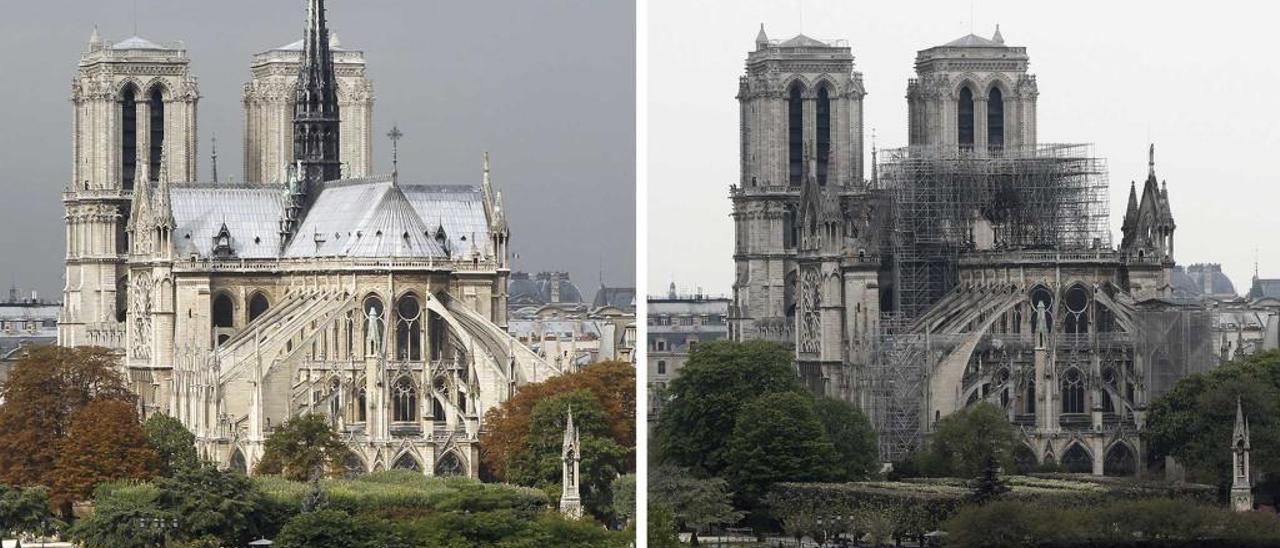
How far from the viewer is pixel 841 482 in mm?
65625

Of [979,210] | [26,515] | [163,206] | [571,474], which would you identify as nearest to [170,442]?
[571,474]

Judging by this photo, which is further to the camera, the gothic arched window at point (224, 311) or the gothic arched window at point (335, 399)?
the gothic arched window at point (224, 311)

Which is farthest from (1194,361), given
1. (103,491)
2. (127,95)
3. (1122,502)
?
(127,95)

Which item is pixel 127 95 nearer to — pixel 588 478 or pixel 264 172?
pixel 264 172

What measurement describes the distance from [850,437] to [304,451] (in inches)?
389

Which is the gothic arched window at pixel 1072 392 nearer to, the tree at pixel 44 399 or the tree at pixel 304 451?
the tree at pixel 304 451

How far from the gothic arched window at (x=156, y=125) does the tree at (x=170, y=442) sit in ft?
66.9

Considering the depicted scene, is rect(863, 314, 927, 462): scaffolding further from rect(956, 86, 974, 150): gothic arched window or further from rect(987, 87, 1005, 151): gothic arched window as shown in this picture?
rect(956, 86, 974, 150): gothic arched window

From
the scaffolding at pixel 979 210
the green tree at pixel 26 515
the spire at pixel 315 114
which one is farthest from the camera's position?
the spire at pixel 315 114

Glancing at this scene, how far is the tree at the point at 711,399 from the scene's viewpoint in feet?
219

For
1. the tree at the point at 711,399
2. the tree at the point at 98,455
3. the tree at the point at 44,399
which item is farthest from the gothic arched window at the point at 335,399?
the tree at the point at 711,399

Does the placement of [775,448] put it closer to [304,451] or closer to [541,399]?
[541,399]

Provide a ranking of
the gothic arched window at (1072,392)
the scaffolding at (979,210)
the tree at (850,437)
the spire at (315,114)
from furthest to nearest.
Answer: the spire at (315,114), the scaffolding at (979,210), the gothic arched window at (1072,392), the tree at (850,437)

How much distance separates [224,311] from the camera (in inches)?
3477
